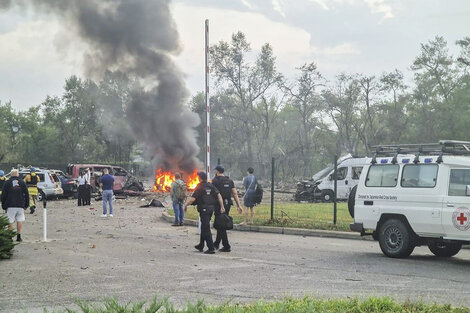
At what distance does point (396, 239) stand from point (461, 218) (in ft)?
4.96

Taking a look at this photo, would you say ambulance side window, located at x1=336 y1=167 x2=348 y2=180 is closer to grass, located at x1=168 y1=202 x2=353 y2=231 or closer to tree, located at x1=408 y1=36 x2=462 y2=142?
grass, located at x1=168 y1=202 x2=353 y2=231

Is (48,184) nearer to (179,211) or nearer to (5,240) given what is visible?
(179,211)

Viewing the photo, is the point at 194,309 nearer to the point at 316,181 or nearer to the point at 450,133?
the point at 316,181

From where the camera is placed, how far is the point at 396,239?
39.1 feet

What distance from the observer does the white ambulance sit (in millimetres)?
11031

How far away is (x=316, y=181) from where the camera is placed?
2998 centimetres

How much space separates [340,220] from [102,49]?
61.4 feet

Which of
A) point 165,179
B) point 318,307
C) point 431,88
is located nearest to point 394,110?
point 431,88

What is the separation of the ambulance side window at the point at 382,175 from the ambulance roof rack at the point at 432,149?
0.95 ft

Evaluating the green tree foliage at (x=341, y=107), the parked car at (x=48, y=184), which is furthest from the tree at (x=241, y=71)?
the parked car at (x=48, y=184)

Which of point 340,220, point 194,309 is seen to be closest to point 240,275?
point 194,309

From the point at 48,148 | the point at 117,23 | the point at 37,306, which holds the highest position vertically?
the point at 117,23

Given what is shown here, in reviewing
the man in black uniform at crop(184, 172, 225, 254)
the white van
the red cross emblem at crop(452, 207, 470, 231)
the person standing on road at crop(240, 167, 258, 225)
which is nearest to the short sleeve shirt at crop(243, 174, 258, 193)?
the person standing on road at crop(240, 167, 258, 225)

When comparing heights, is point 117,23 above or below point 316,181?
above
